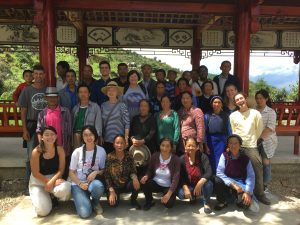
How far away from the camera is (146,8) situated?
5.57 m

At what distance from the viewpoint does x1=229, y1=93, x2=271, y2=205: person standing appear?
15.1 ft

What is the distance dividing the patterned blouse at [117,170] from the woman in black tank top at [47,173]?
544 mm

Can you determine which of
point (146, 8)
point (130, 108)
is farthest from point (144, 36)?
point (130, 108)

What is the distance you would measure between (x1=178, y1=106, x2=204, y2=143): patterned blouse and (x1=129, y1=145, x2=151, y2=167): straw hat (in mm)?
589

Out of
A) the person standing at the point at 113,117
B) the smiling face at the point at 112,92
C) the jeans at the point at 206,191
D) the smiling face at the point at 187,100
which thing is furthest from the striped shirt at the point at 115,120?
the jeans at the point at 206,191

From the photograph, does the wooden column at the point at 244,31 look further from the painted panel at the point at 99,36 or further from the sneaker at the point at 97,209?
the painted panel at the point at 99,36

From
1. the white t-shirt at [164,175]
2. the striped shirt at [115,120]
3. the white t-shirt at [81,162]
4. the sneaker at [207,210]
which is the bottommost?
the sneaker at [207,210]

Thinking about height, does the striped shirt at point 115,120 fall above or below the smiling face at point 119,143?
above

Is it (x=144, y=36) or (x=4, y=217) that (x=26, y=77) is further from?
(x=144, y=36)

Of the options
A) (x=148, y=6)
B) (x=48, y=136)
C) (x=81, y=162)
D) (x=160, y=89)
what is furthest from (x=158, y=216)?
(x=148, y=6)

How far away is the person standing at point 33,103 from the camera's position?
4930 millimetres

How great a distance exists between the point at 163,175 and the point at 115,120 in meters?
1.02

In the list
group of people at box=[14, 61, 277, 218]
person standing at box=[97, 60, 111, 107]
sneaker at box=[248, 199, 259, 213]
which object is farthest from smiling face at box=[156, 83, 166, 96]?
sneaker at box=[248, 199, 259, 213]

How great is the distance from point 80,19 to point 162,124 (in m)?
4.66
